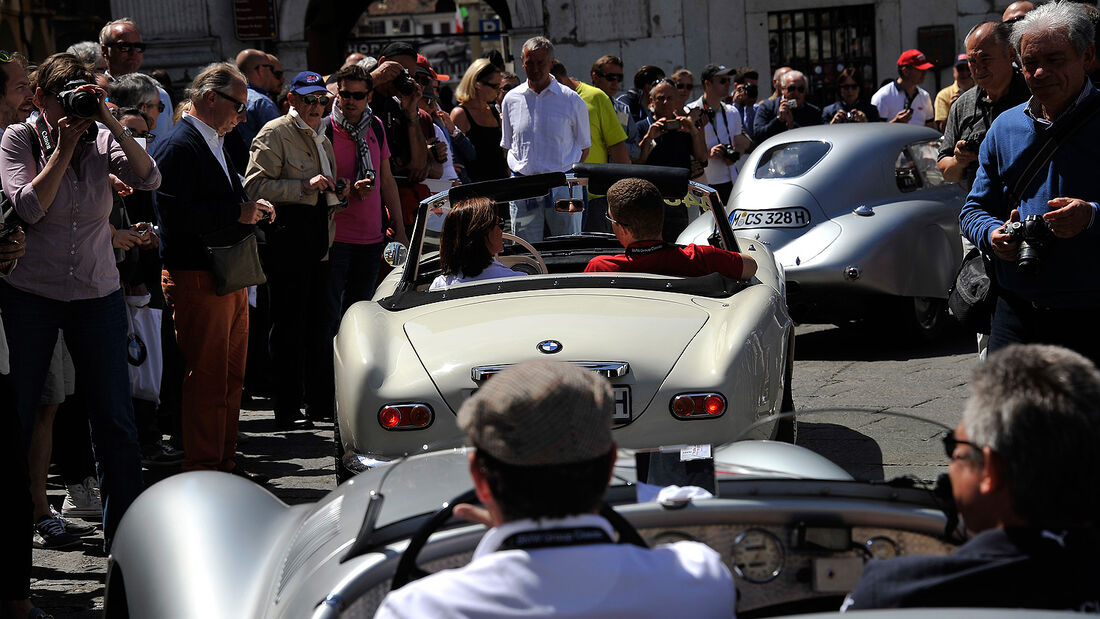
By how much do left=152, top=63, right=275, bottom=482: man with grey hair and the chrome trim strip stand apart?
186cm

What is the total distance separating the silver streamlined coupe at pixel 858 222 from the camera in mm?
8438

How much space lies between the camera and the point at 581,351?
14.8ft

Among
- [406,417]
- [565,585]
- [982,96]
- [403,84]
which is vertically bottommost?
[406,417]

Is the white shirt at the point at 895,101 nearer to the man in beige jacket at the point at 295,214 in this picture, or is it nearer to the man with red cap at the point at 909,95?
the man with red cap at the point at 909,95

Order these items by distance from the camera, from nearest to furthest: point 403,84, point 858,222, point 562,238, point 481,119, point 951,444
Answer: point 951,444
point 562,238
point 858,222
point 403,84
point 481,119

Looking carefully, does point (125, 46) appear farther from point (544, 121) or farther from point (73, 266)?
point (73, 266)

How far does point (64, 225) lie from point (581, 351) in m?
2.03

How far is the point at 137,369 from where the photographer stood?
6.52 metres

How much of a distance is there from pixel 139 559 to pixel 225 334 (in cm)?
274

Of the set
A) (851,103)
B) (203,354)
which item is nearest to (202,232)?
(203,354)

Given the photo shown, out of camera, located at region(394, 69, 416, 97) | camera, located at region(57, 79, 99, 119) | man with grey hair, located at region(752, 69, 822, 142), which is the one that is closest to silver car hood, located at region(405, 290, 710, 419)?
camera, located at region(57, 79, 99, 119)

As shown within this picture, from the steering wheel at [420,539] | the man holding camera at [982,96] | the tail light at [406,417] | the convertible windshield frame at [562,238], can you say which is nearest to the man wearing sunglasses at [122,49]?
the convertible windshield frame at [562,238]

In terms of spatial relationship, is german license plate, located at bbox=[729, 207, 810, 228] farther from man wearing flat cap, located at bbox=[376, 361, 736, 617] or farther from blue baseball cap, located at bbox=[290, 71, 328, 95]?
man wearing flat cap, located at bbox=[376, 361, 736, 617]

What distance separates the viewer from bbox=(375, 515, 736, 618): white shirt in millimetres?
1819
